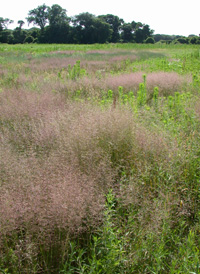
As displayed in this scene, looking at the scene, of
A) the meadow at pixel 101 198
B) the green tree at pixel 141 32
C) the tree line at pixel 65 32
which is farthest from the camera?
the green tree at pixel 141 32

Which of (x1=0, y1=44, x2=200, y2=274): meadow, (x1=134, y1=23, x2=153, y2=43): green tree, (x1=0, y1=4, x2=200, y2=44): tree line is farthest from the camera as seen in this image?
(x1=134, y1=23, x2=153, y2=43): green tree

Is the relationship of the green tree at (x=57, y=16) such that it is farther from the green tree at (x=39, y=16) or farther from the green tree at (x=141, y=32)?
the green tree at (x=141, y=32)

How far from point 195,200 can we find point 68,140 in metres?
1.58

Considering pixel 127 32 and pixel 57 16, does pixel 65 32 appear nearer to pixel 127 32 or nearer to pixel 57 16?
pixel 57 16

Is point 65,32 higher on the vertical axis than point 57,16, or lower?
lower

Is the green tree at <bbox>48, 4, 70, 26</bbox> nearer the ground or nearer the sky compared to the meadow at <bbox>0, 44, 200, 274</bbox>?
nearer the sky

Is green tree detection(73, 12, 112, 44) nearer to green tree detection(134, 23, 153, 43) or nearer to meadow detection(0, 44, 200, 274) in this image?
green tree detection(134, 23, 153, 43)

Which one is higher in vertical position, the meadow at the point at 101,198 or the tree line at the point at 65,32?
the tree line at the point at 65,32

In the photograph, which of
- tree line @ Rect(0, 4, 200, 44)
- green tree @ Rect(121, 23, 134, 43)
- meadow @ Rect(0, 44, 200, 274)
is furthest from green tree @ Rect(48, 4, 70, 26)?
meadow @ Rect(0, 44, 200, 274)

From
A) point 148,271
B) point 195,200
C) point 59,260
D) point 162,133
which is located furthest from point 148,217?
point 162,133

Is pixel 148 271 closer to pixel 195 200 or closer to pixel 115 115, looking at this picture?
pixel 195 200

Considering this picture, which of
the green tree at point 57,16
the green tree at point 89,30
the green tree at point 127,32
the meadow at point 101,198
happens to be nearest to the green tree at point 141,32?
the green tree at point 127,32

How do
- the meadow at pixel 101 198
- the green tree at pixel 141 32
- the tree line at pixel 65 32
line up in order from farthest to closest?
the green tree at pixel 141 32
the tree line at pixel 65 32
the meadow at pixel 101 198

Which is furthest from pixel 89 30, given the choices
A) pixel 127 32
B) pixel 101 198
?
pixel 101 198
